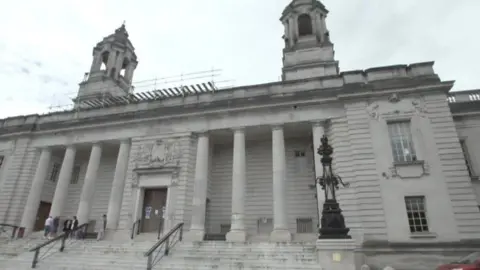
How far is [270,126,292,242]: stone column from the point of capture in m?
14.9

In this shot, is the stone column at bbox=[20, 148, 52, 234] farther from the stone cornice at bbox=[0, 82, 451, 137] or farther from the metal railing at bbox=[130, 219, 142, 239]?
the metal railing at bbox=[130, 219, 142, 239]

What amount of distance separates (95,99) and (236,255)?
66.1 feet

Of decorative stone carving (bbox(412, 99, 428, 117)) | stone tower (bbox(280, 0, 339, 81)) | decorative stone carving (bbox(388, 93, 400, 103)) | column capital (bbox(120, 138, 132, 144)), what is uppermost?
stone tower (bbox(280, 0, 339, 81))

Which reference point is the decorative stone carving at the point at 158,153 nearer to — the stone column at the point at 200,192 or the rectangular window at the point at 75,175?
the stone column at the point at 200,192

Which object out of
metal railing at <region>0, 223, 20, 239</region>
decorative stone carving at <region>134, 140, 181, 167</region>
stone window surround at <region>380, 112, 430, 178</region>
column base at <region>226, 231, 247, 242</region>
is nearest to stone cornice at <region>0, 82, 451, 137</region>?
stone window surround at <region>380, 112, 430, 178</region>

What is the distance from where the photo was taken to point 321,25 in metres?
23.2

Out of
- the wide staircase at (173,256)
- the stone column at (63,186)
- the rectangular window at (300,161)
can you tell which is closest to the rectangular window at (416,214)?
the wide staircase at (173,256)

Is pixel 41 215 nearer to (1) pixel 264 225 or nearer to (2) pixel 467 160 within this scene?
(1) pixel 264 225

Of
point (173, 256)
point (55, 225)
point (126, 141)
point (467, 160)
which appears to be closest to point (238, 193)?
point (173, 256)

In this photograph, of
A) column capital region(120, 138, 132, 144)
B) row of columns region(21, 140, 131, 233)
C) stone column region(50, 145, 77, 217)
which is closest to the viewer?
row of columns region(21, 140, 131, 233)

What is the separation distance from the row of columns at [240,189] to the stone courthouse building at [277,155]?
0.21 feet

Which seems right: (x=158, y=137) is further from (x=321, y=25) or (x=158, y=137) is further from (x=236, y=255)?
(x=321, y=25)

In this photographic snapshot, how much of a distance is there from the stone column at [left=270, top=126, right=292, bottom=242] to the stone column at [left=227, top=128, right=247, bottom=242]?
1.68 m

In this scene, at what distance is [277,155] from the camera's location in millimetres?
16797
